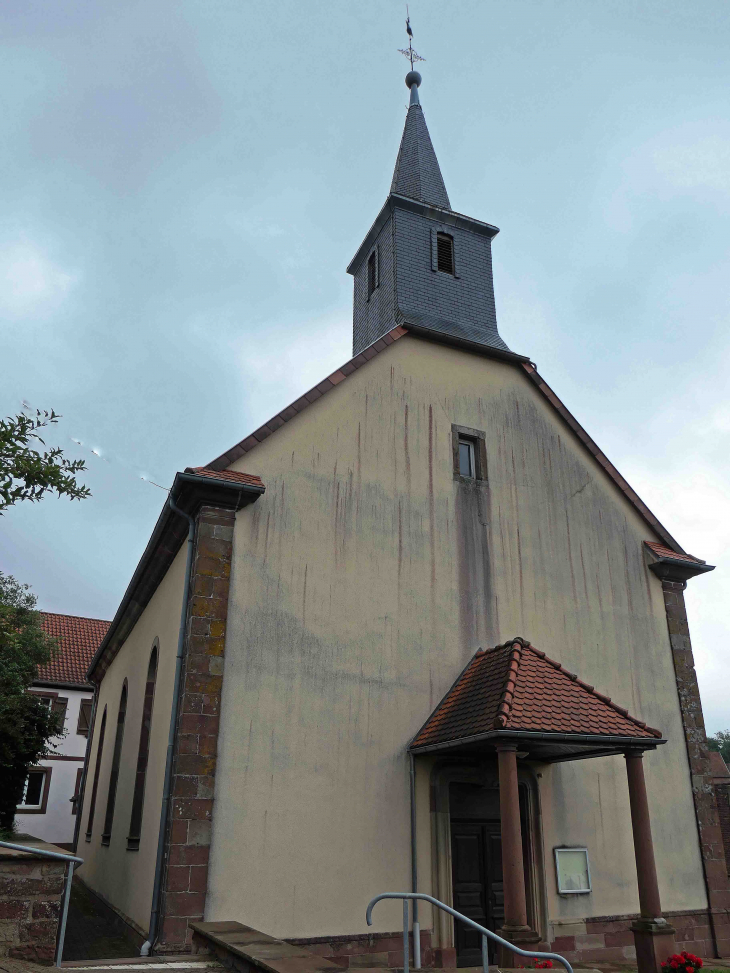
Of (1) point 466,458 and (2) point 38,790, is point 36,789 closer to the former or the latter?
(2) point 38,790

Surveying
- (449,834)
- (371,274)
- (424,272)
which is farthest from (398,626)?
(371,274)

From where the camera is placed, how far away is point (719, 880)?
12648 millimetres

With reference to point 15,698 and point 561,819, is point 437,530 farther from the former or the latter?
point 15,698

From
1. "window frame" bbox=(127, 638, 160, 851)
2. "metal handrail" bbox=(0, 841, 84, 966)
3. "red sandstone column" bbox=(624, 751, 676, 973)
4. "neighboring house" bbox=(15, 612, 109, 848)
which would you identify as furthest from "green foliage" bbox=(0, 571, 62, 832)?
"neighboring house" bbox=(15, 612, 109, 848)

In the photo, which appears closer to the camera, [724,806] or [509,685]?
[509,685]

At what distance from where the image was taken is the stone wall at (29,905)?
616 centimetres

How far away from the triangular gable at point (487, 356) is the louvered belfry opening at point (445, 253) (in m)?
2.74

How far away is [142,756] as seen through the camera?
41.5 feet

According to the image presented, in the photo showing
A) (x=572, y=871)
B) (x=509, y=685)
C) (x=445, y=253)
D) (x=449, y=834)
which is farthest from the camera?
(x=445, y=253)

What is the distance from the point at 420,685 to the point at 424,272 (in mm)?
8438

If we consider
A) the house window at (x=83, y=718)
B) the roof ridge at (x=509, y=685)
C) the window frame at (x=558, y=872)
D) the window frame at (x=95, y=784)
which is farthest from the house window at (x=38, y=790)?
the roof ridge at (x=509, y=685)

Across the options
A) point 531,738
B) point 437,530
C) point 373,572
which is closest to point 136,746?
point 373,572

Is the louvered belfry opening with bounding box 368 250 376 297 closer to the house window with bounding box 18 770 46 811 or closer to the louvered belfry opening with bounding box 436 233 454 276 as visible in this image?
the louvered belfry opening with bounding box 436 233 454 276

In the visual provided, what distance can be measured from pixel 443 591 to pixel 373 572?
1.24 meters
